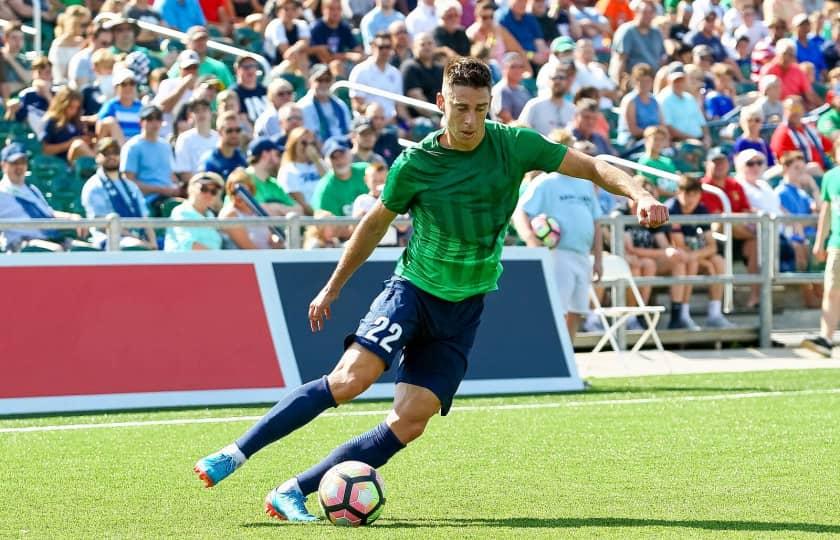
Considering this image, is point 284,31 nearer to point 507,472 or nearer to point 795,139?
point 795,139

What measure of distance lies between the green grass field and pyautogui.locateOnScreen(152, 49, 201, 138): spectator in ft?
20.9

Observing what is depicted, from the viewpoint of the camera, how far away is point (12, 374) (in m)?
11.5

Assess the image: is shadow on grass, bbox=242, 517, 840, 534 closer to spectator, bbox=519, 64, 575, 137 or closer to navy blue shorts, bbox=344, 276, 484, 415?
navy blue shorts, bbox=344, 276, 484, 415

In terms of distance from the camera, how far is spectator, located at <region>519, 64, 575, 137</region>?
17.7m

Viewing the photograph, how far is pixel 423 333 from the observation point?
23.4ft

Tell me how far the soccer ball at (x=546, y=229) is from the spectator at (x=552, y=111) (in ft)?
13.9

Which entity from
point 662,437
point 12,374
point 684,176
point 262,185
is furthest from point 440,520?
point 684,176

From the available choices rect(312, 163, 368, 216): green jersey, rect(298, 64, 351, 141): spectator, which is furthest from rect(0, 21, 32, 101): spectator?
rect(312, 163, 368, 216): green jersey

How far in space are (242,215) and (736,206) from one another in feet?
19.4

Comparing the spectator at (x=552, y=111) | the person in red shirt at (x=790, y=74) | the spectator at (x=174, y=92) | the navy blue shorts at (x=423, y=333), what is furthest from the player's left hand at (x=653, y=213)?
the person in red shirt at (x=790, y=74)

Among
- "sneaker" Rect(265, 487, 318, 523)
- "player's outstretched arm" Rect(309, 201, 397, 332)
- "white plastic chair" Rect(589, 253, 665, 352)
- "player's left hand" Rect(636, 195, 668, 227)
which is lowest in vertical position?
"white plastic chair" Rect(589, 253, 665, 352)

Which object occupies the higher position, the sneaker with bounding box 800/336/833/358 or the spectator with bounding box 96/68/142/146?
the spectator with bounding box 96/68/142/146

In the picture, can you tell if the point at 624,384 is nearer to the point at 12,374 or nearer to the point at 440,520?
the point at 12,374

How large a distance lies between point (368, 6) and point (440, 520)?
15.8 metres
